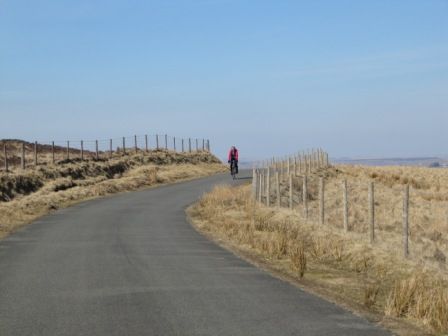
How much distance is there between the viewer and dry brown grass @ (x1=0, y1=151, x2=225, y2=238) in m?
28.3

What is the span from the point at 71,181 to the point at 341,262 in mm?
28325

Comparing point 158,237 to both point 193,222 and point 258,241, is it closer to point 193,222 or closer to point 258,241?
point 258,241

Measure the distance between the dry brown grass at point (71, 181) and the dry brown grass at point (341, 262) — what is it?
730 centimetres

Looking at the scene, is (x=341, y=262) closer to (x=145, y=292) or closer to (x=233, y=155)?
(x=145, y=292)

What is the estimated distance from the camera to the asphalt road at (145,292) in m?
7.95

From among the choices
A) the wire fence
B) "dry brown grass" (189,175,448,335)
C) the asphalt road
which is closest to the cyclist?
the wire fence

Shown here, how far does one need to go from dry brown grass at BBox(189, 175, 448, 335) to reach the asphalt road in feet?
2.34

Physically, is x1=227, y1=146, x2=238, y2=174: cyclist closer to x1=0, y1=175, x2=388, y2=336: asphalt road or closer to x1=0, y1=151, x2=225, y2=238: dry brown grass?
x1=0, y1=151, x2=225, y2=238: dry brown grass

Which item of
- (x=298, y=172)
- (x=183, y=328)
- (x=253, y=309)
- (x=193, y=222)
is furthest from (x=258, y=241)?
(x=298, y=172)

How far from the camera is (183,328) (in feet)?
25.5

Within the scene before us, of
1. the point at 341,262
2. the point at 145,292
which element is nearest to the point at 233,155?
the point at 341,262

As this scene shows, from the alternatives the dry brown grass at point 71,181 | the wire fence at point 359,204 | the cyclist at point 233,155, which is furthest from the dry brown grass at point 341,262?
the cyclist at point 233,155

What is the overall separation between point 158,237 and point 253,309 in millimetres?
9866

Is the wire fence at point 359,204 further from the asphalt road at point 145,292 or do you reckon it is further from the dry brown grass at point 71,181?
the dry brown grass at point 71,181
